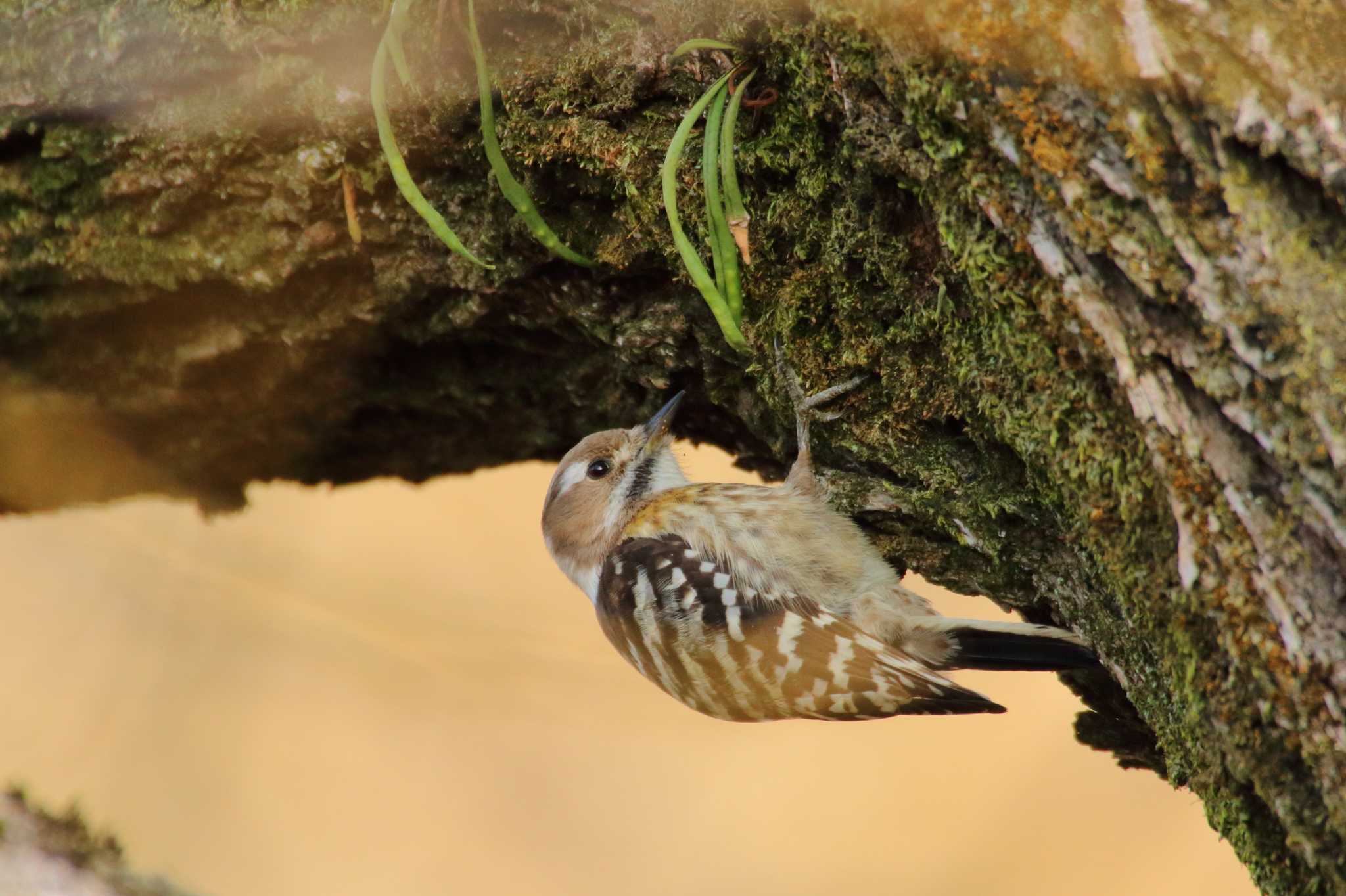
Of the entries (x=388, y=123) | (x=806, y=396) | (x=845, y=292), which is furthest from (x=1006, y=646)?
(x=388, y=123)

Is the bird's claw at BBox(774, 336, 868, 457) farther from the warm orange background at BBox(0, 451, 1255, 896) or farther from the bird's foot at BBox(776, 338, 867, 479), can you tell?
the warm orange background at BBox(0, 451, 1255, 896)

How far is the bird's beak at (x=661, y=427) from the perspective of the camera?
3307mm

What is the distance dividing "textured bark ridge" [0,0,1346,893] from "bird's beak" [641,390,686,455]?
7cm

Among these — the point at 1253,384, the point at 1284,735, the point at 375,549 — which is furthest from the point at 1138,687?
the point at 375,549

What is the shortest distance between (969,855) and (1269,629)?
137 inches

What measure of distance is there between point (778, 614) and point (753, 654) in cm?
14

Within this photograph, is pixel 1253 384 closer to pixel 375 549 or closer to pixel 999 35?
pixel 999 35

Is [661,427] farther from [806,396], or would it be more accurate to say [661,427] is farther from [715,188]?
[715,188]

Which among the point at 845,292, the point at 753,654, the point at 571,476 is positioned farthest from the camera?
the point at 571,476

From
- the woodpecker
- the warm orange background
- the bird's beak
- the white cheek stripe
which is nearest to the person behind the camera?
the woodpecker

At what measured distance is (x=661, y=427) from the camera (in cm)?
343

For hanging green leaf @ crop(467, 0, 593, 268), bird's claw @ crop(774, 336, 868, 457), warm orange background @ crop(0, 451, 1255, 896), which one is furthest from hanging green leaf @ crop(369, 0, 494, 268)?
warm orange background @ crop(0, 451, 1255, 896)

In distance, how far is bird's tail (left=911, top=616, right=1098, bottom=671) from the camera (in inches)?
104

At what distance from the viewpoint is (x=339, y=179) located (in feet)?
9.79
